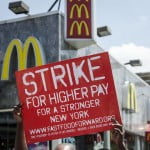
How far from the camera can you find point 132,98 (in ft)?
54.7

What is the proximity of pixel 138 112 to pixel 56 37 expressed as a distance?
310 inches

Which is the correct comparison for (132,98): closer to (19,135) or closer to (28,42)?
(28,42)

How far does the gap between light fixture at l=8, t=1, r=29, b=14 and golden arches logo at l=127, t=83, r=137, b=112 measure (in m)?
5.63

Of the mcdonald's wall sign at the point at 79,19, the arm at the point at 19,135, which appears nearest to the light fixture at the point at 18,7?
the mcdonald's wall sign at the point at 79,19

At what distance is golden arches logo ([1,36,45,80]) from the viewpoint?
36.6 feet

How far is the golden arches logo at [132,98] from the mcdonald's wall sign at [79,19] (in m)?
5.24

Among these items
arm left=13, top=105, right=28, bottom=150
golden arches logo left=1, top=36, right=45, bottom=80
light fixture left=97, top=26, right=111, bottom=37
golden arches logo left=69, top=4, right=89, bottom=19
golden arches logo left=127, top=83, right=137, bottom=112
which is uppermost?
golden arches logo left=69, top=4, right=89, bottom=19

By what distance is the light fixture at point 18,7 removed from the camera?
11.1 metres

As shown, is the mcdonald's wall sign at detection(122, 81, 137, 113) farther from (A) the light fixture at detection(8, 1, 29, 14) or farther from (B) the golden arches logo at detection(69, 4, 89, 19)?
(A) the light fixture at detection(8, 1, 29, 14)

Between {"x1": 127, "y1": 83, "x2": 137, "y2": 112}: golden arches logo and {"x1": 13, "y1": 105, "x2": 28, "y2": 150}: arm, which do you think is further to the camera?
{"x1": 127, "y1": 83, "x2": 137, "y2": 112}: golden arches logo

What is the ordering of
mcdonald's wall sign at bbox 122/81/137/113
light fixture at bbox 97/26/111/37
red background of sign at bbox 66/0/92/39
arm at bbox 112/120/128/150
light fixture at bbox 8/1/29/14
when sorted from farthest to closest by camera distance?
mcdonald's wall sign at bbox 122/81/137/113
light fixture at bbox 97/26/111/37
light fixture at bbox 8/1/29/14
red background of sign at bbox 66/0/92/39
arm at bbox 112/120/128/150

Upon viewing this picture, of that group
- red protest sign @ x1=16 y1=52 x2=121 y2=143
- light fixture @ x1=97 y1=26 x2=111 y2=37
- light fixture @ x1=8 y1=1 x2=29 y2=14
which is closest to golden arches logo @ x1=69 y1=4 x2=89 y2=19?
light fixture @ x1=8 y1=1 x2=29 y2=14

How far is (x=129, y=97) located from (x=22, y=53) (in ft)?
18.0

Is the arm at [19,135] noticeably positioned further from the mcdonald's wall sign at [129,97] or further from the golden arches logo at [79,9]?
the mcdonald's wall sign at [129,97]
